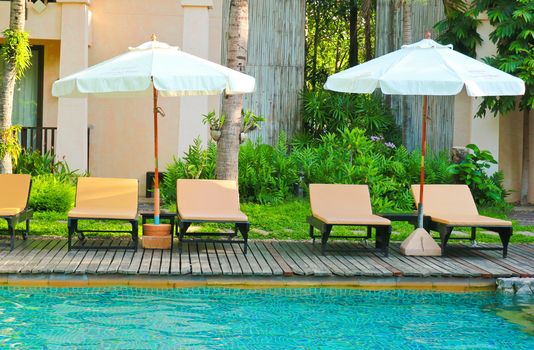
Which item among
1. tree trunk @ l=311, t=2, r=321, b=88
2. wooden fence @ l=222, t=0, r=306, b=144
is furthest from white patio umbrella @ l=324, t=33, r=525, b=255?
tree trunk @ l=311, t=2, r=321, b=88

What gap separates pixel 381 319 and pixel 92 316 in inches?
105

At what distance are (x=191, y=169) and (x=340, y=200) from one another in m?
4.16

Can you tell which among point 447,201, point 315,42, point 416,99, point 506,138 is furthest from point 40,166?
point 315,42

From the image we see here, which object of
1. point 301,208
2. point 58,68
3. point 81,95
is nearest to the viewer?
point 81,95

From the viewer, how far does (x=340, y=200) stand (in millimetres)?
10648

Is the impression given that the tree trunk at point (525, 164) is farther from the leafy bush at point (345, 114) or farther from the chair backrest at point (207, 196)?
the chair backrest at point (207, 196)

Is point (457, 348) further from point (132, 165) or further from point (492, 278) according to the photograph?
point (132, 165)

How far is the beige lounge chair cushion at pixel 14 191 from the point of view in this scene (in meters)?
10.3

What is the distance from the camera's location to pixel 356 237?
429 inches

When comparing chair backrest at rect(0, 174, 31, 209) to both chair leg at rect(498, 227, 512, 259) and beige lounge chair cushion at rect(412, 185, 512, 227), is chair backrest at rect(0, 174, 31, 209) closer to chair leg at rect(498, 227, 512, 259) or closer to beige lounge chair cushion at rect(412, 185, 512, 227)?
beige lounge chair cushion at rect(412, 185, 512, 227)

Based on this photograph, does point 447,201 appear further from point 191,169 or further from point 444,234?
point 191,169

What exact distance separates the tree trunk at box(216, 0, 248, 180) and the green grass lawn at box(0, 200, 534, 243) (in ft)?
3.16

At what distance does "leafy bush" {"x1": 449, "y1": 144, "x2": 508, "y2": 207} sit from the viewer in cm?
1495

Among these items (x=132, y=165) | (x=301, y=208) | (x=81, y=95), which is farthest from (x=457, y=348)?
(x=132, y=165)
